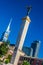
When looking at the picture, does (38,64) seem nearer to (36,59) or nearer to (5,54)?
(36,59)

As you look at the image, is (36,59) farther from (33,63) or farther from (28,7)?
(28,7)

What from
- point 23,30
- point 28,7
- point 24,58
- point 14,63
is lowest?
point 14,63

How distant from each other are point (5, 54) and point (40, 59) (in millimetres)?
13222

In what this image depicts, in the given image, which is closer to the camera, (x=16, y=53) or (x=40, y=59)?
(x=16, y=53)

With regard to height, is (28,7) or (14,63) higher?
(28,7)

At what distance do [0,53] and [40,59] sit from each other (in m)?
14.3

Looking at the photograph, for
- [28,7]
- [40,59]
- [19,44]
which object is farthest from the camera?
[40,59]

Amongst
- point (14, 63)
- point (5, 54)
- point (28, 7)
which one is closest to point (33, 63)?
point (5, 54)

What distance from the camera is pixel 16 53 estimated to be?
5497 centimetres

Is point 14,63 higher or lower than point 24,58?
lower

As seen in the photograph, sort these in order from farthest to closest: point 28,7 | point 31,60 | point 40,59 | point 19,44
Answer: point 31,60 → point 40,59 → point 28,7 → point 19,44

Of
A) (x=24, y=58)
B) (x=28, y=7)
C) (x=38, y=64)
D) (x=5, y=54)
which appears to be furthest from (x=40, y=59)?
(x=28, y=7)

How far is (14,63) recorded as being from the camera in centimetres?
5447

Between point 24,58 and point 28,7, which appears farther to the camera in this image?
point 24,58
